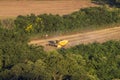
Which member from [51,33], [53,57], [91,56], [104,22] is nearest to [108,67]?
[91,56]

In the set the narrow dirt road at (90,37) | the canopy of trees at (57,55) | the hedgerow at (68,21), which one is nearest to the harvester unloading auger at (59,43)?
the narrow dirt road at (90,37)

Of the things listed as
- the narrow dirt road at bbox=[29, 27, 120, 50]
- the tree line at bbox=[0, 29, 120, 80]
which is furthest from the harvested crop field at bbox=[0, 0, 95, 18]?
the tree line at bbox=[0, 29, 120, 80]

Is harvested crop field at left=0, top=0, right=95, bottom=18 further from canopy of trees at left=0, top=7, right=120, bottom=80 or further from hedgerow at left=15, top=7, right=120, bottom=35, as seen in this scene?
canopy of trees at left=0, top=7, right=120, bottom=80

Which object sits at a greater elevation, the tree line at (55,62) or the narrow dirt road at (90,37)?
the tree line at (55,62)

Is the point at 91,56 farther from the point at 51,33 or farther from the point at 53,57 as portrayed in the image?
the point at 51,33

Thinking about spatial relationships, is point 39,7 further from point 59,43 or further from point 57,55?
point 57,55

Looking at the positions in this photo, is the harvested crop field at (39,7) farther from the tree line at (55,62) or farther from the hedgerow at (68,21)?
the tree line at (55,62)
